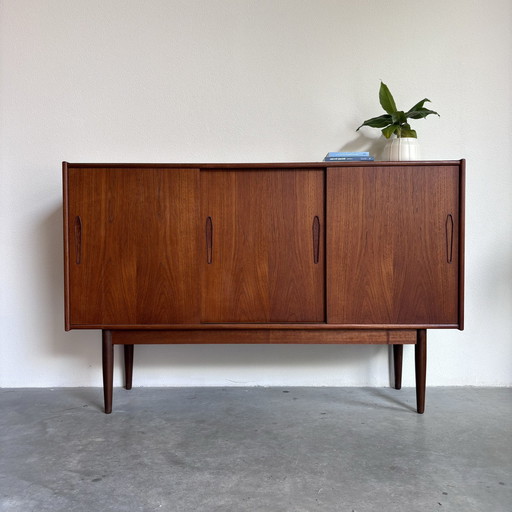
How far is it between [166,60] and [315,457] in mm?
1848

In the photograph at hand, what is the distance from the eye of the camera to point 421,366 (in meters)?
1.98

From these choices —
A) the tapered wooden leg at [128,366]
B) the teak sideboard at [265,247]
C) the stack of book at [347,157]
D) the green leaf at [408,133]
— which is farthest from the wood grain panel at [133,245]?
the green leaf at [408,133]

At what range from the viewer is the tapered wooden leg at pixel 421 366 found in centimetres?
196

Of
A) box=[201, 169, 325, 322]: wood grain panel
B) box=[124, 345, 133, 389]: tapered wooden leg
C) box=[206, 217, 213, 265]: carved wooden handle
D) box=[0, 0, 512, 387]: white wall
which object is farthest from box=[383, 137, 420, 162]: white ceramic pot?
box=[124, 345, 133, 389]: tapered wooden leg

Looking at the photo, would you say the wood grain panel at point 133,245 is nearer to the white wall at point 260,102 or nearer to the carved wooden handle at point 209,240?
the carved wooden handle at point 209,240

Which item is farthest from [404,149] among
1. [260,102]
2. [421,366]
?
[421,366]

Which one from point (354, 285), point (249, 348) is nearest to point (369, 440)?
Answer: point (354, 285)

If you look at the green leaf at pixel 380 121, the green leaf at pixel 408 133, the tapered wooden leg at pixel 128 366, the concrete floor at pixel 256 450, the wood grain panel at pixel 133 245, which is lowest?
the concrete floor at pixel 256 450

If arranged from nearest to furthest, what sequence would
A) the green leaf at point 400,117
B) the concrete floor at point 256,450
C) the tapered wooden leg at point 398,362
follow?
the concrete floor at point 256,450 < the green leaf at point 400,117 < the tapered wooden leg at point 398,362

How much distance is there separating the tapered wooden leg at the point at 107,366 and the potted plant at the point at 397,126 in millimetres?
1389

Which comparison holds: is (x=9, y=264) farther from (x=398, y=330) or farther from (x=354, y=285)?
(x=398, y=330)

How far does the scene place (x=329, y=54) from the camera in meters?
2.34

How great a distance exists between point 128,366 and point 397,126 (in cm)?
163

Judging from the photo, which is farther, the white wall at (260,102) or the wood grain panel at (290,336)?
the white wall at (260,102)
